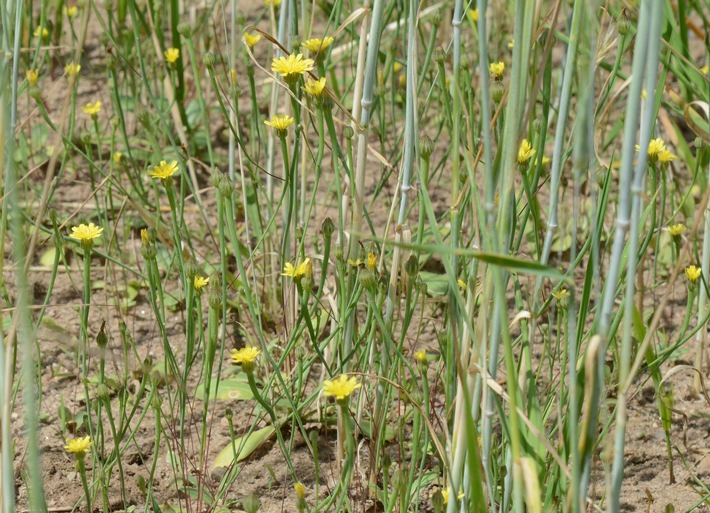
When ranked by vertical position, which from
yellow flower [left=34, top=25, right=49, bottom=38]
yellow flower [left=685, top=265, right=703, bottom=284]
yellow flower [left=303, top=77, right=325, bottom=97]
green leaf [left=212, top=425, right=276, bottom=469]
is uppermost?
yellow flower [left=34, top=25, right=49, bottom=38]

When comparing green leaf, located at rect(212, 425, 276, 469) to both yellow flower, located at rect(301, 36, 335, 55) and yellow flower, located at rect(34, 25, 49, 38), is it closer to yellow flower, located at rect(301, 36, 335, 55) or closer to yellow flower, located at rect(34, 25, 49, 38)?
yellow flower, located at rect(301, 36, 335, 55)

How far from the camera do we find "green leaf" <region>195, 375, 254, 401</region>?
1523mm

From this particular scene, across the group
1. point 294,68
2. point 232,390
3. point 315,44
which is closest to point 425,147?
point 294,68

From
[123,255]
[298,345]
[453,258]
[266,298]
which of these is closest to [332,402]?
[298,345]

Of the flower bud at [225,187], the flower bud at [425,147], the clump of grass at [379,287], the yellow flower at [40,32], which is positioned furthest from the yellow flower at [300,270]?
the yellow flower at [40,32]

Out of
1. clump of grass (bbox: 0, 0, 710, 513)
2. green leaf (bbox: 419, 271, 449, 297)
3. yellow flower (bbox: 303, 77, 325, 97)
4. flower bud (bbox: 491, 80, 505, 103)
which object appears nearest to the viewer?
clump of grass (bbox: 0, 0, 710, 513)

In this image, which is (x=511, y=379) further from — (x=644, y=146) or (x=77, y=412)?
(x=77, y=412)

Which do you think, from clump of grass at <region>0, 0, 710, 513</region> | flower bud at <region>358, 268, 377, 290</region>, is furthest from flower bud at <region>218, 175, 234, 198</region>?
flower bud at <region>358, 268, 377, 290</region>

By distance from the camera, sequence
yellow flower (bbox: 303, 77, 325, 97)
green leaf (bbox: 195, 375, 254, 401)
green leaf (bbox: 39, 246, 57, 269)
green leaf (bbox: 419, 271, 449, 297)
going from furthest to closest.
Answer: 1. green leaf (bbox: 39, 246, 57, 269)
2. green leaf (bbox: 419, 271, 449, 297)
3. green leaf (bbox: 195, 375, 254, 401)
4. yellow flower (bbox: 303, 77, 325, 97)

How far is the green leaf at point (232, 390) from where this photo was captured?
5.00 ft

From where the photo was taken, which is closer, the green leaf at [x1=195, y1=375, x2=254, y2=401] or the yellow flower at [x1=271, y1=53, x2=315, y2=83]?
the yellow flower at [x1=271, y1=53, x2=315, y2=83]

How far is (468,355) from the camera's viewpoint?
102 cm

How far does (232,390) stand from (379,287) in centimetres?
36

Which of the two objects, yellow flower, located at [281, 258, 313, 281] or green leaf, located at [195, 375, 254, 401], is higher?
yellow flower, located at [281, 258, 313, 281]
